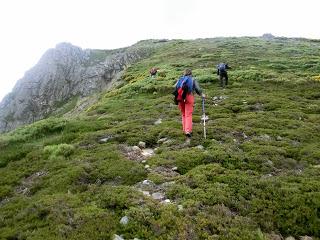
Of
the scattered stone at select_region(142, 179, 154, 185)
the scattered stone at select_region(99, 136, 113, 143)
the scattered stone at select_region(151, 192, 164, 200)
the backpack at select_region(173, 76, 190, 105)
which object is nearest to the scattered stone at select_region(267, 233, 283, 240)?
the scattered stone at select_region(151, 192, 164, 200)

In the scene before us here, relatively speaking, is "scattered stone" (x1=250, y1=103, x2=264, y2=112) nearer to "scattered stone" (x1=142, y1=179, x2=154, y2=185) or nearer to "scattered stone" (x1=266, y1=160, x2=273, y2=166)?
"scattered stone" (x1=266, y1=160, x2=273, y2=166)

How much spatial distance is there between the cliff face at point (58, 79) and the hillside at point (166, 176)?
64394 mm

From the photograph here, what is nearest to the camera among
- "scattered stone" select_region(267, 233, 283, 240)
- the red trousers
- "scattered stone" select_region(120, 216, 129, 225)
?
"scattered stone" select_region(267, 233, 283, 240)

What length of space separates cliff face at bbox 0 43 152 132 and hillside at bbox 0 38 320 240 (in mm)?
64394

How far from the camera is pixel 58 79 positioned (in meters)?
108

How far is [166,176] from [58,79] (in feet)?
320

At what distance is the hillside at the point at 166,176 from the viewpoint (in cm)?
1157

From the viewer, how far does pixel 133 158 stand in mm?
17609

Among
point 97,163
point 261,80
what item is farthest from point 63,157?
point 261,80

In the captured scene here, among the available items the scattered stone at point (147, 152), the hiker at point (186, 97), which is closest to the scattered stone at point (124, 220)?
the scattered stone at point (147, 152)

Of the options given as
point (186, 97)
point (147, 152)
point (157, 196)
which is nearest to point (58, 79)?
point (186, 97)

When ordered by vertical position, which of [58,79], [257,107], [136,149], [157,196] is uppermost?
[157,196]

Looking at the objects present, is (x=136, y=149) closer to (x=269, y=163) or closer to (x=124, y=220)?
(x=269, y=163)

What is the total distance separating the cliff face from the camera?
93.1m
